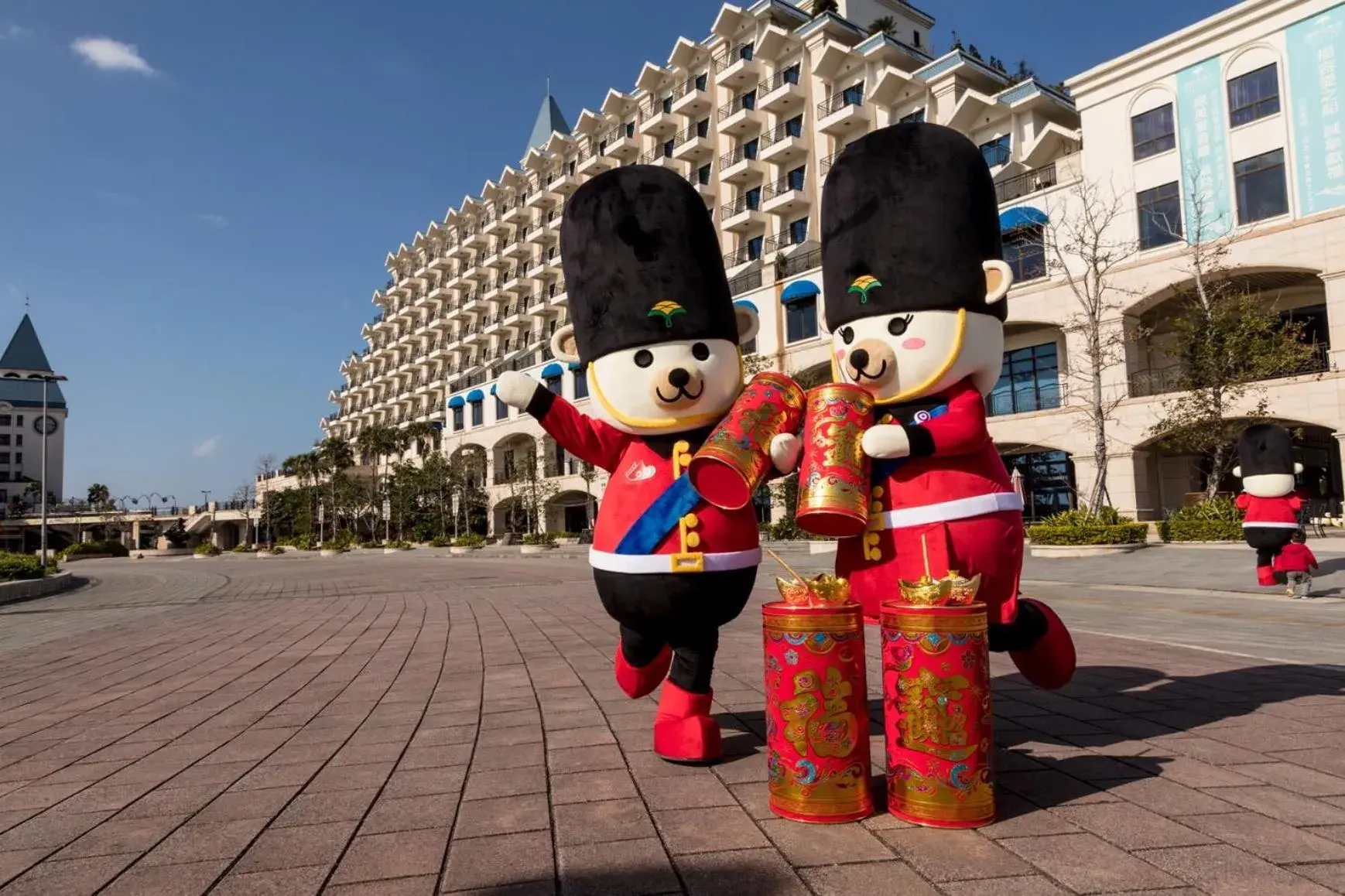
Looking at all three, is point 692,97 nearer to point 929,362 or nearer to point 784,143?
point 784,143

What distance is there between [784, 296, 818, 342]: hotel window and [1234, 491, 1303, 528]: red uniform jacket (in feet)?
69.4

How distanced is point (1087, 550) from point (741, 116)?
90.7 ft

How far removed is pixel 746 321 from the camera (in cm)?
472

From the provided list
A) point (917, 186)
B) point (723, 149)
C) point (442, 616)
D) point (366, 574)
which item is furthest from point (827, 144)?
point (917, 186)

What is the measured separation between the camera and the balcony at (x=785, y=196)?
117 ft

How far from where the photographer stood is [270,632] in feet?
32.8

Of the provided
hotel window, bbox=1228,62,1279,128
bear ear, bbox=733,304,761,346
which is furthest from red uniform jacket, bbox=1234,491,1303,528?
hotel window, bbox=1228,62,1279,128

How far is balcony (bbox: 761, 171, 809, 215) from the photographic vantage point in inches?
1399

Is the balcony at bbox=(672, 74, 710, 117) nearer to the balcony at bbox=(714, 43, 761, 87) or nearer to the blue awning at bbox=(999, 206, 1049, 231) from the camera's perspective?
the balcony at bbox=(714, 43, 761, 87)

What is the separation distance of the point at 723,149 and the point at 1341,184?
1035 inches

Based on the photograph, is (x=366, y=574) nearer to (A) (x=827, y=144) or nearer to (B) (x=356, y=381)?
(A) (x=827, y=144)

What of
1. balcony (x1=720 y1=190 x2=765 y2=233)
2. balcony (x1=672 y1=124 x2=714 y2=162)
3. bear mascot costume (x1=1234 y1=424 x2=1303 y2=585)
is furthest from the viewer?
balcony (x1=672 y1=124 x2=714 y2=162)

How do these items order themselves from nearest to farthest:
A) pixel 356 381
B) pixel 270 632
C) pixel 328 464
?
pixel 270 632
pixel 328 464
pixel 356 381

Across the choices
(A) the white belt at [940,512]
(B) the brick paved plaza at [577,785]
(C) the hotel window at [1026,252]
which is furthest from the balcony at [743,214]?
(A) the white belt at [940,512]
